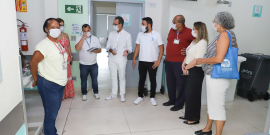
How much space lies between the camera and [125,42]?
10.9ft

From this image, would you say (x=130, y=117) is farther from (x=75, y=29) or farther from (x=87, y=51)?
(x=75, y=29)

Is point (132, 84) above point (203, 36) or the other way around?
the other way around

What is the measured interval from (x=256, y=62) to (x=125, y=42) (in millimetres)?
2602

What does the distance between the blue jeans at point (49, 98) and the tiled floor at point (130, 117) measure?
0.39 meters

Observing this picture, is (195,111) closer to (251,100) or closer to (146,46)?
(146,46)

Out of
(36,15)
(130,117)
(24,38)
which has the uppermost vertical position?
(36,15)

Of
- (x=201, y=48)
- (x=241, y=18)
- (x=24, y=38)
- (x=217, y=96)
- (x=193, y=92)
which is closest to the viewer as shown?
(x=217, y=96)

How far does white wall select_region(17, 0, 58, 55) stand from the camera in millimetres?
3619

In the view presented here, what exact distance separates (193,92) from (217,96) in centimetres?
45

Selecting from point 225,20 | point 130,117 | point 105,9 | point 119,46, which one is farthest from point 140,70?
point 105,9

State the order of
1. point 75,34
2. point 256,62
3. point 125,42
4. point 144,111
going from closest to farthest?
point 144,111 < point 125,42 < point 256,62 < point 75,34

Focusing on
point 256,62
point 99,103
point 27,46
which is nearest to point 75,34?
point 27,46

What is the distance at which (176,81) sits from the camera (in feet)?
10.1

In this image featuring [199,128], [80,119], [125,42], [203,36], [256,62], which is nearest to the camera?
[203,36]
